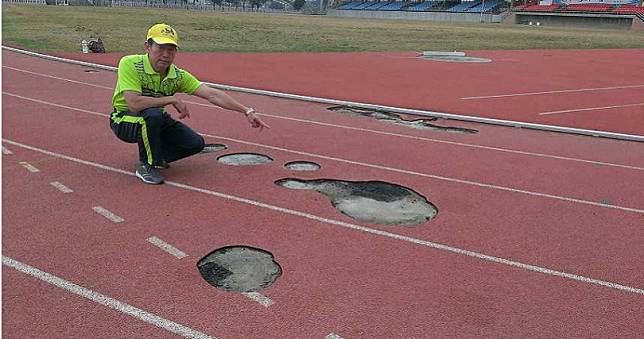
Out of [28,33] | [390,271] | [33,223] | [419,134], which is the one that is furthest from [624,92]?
[28,33]

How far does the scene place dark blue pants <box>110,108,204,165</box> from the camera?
16.4 feet

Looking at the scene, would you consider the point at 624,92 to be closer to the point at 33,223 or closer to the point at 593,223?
the point at 593,223

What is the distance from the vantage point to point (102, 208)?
177 inches

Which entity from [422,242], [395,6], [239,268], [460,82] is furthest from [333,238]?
[395,6]

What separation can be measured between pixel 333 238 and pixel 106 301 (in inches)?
66.1

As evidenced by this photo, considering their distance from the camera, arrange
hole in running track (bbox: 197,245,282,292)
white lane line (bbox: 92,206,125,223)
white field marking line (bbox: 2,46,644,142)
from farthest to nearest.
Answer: white field marking line (bbox: 2,46,644,142)
white lane line (bbox: 92,206,125,223)
hole in running track (bbox: 197,245,282,292)

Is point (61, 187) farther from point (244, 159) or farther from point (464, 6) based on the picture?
point (464, 6)

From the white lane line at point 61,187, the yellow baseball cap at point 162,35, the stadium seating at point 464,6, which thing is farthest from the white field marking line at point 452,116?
the stadium seating at point 464,6

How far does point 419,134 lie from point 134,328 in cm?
552

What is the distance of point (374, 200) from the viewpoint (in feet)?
16.4

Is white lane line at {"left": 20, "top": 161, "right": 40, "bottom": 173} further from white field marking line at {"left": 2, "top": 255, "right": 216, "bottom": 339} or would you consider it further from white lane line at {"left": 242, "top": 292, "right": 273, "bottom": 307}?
white lane line at {"left": 242, "top": 292, "right": 273, "bottom": 307}

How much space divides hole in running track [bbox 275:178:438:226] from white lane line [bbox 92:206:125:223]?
156 centimetres

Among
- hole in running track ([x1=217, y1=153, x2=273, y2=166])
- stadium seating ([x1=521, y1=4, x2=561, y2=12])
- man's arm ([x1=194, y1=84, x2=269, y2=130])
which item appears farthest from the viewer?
stadium seating ([x1=521, y1=4, x2=561, y2=12])

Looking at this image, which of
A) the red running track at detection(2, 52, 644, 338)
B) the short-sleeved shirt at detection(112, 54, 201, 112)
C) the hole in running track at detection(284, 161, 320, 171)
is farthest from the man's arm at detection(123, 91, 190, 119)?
the hole in running track at detection(284, 161, 320, 171)
